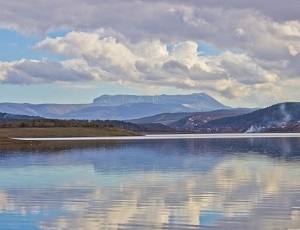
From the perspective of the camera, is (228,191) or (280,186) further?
(280,186)

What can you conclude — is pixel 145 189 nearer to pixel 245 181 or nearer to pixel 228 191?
pixel 228 191

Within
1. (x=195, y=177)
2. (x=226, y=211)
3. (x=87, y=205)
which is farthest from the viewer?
(x=195, y=177)

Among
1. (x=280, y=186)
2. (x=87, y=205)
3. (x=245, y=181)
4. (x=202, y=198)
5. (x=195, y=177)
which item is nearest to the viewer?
(x=87, y=205)

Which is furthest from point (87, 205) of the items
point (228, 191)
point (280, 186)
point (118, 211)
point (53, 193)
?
point (280, 186)

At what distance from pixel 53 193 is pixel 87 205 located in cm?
666

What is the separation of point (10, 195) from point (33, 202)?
4.03 meters

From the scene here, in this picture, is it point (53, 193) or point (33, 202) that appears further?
point (53, 193)

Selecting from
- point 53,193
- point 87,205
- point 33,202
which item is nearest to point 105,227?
point 87,205

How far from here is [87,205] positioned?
34.9 m

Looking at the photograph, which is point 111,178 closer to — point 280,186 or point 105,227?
point 280,186

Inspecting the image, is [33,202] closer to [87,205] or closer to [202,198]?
[87,205]

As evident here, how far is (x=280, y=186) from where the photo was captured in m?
43.7

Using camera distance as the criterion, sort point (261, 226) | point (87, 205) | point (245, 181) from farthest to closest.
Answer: point (245, 181) → point (87, 205) → point (261, 226)

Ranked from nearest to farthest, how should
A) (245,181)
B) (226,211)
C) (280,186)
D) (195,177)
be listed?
(226,211) → (280,186) → (245,181) → (195,177)
